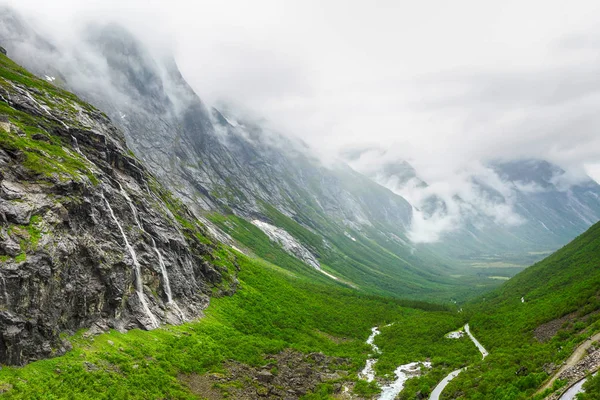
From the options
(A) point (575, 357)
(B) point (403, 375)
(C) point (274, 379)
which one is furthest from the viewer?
(B) point (403, 375)

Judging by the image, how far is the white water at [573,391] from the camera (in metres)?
25.4

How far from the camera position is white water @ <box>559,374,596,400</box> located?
25.4 metres

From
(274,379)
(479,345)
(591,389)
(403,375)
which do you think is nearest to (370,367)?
(403,375)

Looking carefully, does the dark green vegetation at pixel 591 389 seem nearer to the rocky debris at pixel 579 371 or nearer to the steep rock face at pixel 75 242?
the rocky debris at pixel 579 371

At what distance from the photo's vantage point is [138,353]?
45.3 metres

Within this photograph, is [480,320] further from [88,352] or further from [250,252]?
[250,252]

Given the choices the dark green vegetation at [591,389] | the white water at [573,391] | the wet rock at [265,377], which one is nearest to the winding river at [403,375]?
the wet rock at [265,377]

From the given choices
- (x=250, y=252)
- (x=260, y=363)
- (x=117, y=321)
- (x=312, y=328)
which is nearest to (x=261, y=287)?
(x=312, y=328)

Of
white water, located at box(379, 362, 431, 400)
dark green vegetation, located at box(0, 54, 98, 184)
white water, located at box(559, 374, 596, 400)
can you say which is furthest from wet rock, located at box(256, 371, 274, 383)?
dark green vegetation, located at box(0, 54, 98, 184)

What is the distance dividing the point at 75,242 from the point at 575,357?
202 ft

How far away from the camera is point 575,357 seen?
109 ft

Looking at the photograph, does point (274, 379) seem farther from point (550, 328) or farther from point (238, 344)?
point (550, 328)

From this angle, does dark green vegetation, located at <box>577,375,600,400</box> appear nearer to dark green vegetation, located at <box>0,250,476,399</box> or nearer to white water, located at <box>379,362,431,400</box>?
white water, located at <box>379,362,431,400</box>

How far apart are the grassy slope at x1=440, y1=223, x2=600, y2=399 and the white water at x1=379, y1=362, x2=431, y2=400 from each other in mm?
9080
